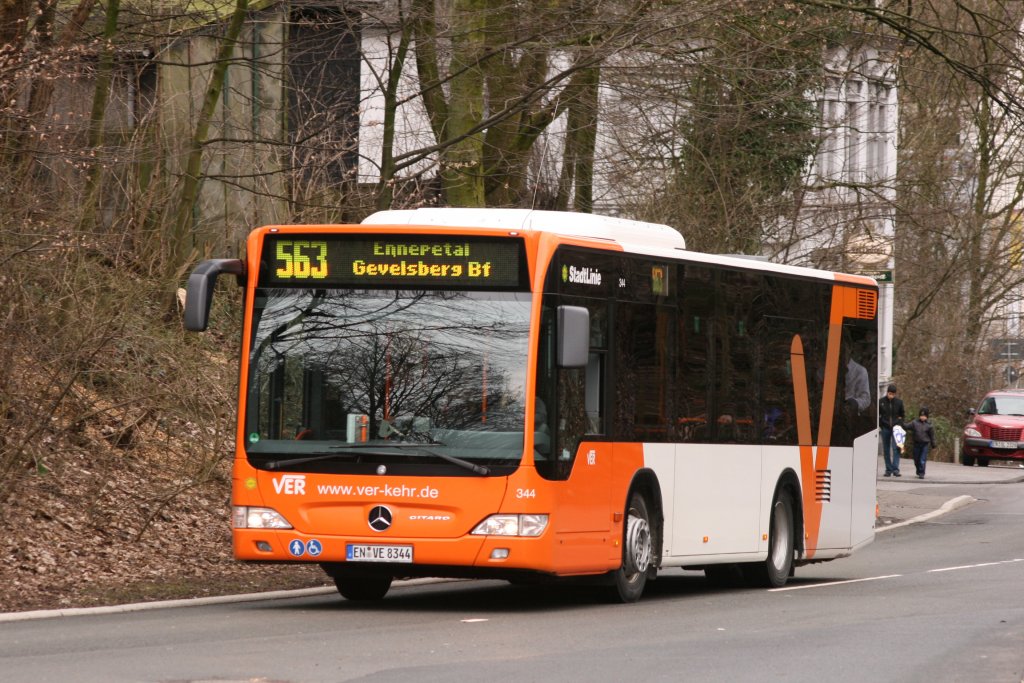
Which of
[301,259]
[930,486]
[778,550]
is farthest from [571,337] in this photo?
[930,486]

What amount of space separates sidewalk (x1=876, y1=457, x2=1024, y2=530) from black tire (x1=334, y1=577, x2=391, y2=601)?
1461 centimetres

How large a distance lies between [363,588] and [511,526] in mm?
2373

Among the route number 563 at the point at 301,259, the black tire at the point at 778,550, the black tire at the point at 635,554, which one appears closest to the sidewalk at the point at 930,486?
the black tire at the point at 778,550

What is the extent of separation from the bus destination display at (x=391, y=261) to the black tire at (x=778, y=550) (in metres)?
5.03

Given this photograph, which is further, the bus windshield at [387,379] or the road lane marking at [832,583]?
the road lane marking at [832,583]

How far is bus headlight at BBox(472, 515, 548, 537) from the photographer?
13422 millimetres

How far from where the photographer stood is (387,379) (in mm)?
13688

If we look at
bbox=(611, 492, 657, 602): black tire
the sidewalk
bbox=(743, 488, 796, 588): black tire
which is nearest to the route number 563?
bbox=(611, 492, 657, 602): black tire

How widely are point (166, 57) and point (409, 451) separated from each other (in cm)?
1393

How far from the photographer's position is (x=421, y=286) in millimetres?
13891

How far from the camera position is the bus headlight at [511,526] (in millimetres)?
13422

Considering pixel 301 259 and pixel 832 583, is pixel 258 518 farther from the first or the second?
pixel 832 583

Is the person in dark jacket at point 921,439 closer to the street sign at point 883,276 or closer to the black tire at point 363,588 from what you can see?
the street sign at point 883,276

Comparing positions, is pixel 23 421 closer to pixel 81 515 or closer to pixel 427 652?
pixel 81 515
